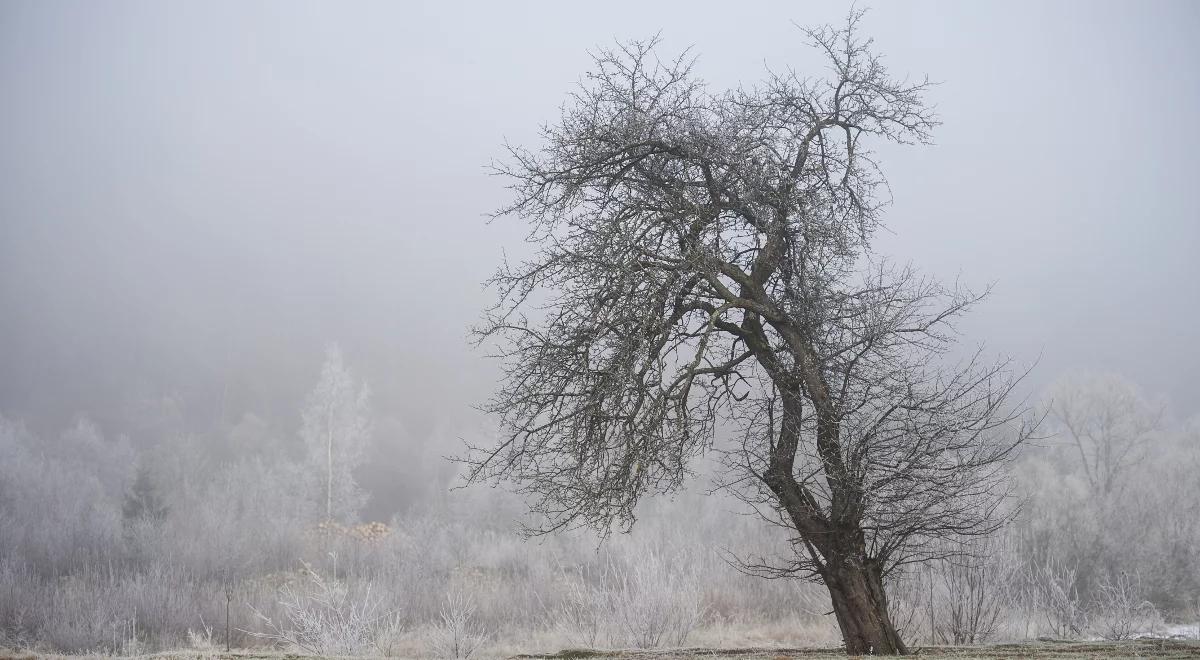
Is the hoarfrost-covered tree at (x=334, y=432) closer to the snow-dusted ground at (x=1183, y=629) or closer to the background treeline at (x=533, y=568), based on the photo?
Result: the background treeline at (x=533, y=568)

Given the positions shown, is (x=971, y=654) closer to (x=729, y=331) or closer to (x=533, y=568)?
(x=729, y=331)

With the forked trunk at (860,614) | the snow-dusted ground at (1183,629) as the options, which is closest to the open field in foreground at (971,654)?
the forked trunk at (860,614)

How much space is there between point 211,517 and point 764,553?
12.5 meters

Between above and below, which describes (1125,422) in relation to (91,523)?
above

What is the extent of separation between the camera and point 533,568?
Answer: 64.6 feet

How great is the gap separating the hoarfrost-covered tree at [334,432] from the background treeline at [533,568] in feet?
6.18

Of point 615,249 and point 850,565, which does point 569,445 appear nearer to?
point 615,249

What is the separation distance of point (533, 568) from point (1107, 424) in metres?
19.5

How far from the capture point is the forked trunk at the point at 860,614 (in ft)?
23.9

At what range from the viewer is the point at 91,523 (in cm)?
2089

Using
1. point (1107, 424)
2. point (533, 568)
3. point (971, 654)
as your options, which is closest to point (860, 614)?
point (971, 654)

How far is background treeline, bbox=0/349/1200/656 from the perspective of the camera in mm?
12961

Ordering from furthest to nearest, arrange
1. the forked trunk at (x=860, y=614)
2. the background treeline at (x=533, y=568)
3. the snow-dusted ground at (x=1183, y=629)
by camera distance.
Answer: the snow-dusted ground at (x=1183, y=629) → the background treeline at (x=533, y=568) → the forked trunk at (x=860, y=614)

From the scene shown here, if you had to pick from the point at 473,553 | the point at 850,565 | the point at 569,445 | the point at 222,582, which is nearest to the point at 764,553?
the point at 473,553
